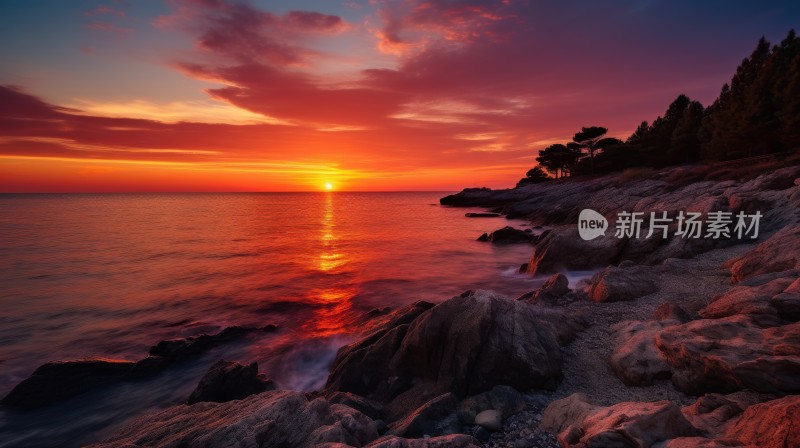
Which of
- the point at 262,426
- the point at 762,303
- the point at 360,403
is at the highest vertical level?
the point at 762,303

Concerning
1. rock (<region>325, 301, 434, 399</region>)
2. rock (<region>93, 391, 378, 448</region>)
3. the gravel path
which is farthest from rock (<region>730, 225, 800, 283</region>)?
rock (<region>93, 391, 378, 448</region>)

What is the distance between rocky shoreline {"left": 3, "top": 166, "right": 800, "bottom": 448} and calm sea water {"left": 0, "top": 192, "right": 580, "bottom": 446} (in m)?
1.55

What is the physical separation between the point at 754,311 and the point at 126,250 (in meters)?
48.0

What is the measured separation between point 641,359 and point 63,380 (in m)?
16.8

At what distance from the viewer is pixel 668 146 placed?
74812 millimetres

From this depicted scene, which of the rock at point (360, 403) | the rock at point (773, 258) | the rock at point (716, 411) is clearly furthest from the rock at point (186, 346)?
the rock at point (773, 258)

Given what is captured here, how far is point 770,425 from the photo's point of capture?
435 cm

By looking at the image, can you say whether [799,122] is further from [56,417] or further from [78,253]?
[78,253]

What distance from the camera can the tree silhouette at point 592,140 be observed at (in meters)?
76.3

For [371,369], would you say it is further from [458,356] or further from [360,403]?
[458,356]

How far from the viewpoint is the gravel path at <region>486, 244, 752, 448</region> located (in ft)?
22.7

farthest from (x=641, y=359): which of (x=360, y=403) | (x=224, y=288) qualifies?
(x=224, y=288)

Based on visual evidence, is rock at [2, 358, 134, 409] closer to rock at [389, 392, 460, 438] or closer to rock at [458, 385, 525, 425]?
rock at [389, 392, 460, 438]

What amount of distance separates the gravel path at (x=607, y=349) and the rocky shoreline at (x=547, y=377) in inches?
1.7
